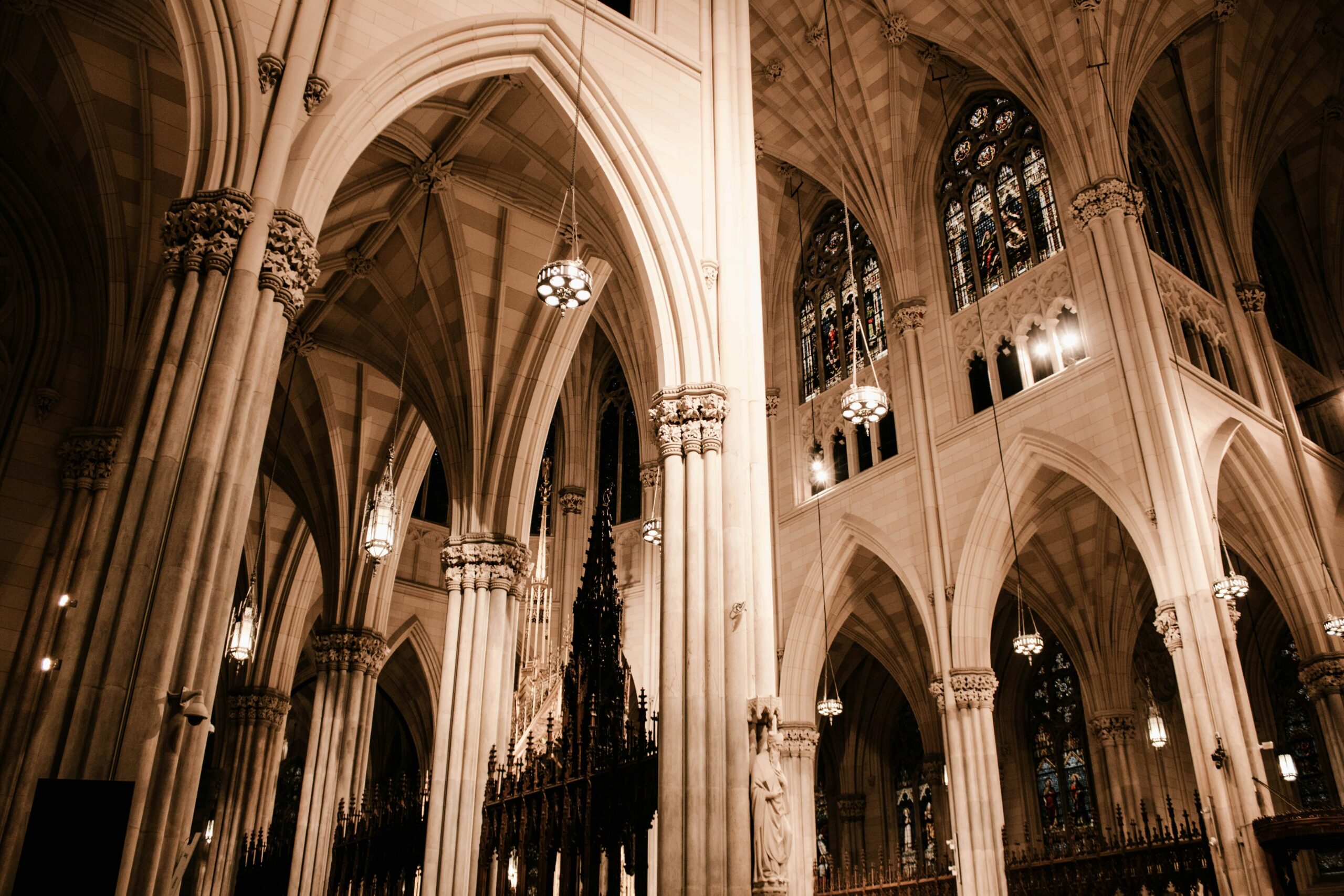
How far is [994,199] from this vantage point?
Answer: 20328 millimetres

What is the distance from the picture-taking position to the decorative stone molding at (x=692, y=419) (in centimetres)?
1061

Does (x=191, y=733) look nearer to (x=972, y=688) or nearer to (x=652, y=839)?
(x=652, y=839)

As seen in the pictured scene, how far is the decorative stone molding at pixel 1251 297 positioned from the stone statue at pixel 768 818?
15.5m

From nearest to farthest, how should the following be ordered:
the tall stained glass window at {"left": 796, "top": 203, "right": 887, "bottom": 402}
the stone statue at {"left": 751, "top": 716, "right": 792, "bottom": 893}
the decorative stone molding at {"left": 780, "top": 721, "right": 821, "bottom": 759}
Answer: the stone statue at {"left": 751, "top": 716, "right": 792, "bottom": 893}
the decorative stone molding at {"left": 780, "top": 721, "right": 821, "bottom": 759}
the tall stained glass window at {"left": 796, "top": 203, "right": 887, "bottom": 402}

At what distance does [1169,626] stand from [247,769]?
52.3 feet

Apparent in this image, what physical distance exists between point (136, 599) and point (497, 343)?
8.84 meters

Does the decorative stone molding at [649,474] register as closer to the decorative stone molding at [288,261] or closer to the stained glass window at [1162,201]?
the stained glass window at [1162,201]

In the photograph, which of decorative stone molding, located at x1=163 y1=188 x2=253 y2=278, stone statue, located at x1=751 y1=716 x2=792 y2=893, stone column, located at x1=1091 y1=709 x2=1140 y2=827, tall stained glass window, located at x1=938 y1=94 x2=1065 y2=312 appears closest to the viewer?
decorative stone molding, located at x1=163 y1=188 x2=253 y2=278

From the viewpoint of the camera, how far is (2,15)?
38.8ft

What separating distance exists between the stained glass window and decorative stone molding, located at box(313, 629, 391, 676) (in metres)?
15.6

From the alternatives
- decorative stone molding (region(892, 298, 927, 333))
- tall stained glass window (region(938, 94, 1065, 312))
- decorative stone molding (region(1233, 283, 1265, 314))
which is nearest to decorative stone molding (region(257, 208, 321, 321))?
decorative stone molding (region(892, 298, 927, 333))

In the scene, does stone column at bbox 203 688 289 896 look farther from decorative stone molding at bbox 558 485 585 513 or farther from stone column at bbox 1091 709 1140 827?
stone column at bbox 1091 709 1140 827

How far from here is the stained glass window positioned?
19594 mm

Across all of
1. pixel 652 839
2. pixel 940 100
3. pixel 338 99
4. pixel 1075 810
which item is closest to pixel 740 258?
pixel 338 99
